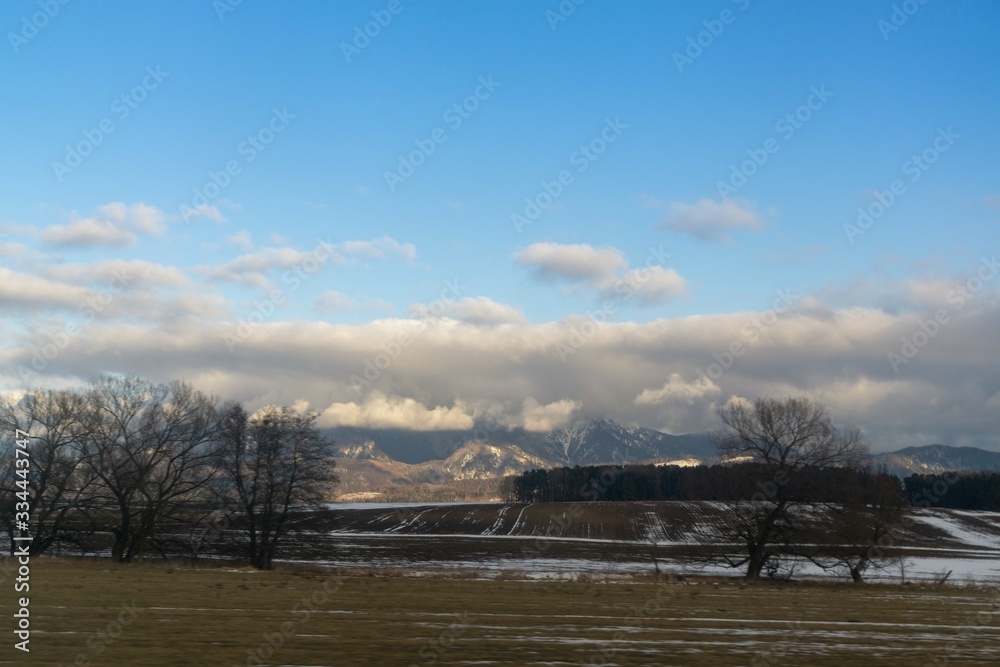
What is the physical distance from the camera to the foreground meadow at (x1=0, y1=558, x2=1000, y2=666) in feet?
41.8

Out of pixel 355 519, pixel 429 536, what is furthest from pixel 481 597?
pixel 355 519

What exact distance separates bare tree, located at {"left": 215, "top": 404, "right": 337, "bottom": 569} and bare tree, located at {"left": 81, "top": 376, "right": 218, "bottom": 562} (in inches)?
64.5

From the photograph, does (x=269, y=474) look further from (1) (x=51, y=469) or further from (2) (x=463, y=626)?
(2) (x=463, y=626)

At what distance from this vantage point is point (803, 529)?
4166cm

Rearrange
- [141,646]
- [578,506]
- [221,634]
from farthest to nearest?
[578,506], [221,634], [141,646]

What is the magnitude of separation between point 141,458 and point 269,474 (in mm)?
7764

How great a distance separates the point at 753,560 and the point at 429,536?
62.0 m

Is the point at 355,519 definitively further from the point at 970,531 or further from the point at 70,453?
the point at 970,531

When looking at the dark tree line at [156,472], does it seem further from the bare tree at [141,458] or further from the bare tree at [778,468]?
the bare tree at [778,468]

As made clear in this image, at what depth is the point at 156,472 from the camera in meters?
48.6

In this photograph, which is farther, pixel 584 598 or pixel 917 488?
pixel 917 488

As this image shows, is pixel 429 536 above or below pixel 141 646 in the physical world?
below

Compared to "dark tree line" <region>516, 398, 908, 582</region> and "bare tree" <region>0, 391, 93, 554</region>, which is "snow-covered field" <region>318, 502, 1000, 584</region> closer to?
"dark tree line" <region>516, 398, 908, 582</region>

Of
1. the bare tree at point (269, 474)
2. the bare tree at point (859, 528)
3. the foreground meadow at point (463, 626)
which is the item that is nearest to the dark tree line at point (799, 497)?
the bare tree at point (859, 528)
